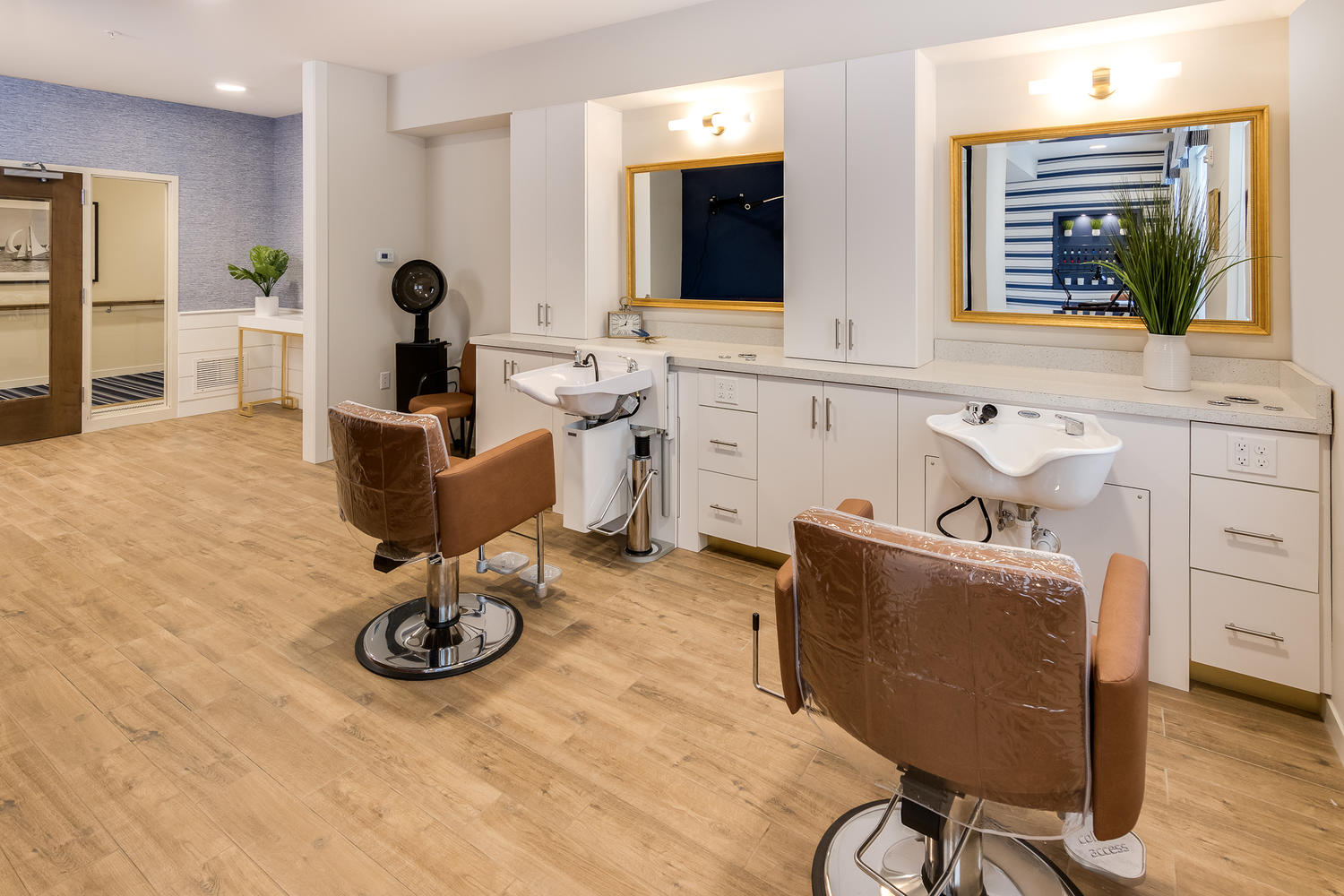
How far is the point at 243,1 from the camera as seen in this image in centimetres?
370

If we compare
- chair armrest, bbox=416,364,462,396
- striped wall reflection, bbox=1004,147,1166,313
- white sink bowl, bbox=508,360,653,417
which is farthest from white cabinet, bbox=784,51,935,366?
chair armrest, bbox=416,364,462,396

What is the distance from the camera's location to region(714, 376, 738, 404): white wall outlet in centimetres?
330

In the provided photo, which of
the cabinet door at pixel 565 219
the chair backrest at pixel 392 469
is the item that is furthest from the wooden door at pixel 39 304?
the chair backrest at pixel 392 469

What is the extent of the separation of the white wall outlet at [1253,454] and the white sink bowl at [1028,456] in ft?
1.13

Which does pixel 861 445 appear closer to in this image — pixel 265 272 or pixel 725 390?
pixel 725 390

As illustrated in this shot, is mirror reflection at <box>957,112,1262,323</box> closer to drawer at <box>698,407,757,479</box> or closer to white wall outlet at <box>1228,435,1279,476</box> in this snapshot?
white wall outlet at <box>1228,435,1279,476</box>

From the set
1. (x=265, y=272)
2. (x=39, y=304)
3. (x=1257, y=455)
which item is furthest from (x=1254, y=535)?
(x=39, y=304)

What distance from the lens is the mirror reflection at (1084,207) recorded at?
2.63 metres

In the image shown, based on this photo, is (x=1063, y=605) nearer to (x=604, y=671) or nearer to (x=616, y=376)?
(x=604, y=671)

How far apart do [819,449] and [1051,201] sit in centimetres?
132

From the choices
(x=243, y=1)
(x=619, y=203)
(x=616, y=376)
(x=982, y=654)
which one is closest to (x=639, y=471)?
(x=616, y=376)

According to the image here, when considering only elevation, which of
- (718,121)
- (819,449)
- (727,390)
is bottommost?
(819,449)

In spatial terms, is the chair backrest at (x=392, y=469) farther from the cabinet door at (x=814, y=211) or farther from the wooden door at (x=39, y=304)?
the wooden door at (x=39, y=304)

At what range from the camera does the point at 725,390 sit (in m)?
3.32
